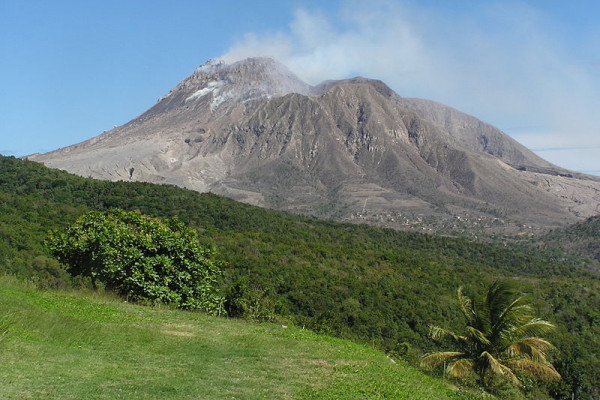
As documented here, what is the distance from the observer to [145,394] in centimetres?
911

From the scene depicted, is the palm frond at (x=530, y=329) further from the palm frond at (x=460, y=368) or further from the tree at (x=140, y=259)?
the tree at (x=140, y=259)

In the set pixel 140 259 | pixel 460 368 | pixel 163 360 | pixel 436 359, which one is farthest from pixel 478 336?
pixel 140 259

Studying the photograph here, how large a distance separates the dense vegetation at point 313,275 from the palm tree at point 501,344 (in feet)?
11.0

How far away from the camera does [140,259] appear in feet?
70.2

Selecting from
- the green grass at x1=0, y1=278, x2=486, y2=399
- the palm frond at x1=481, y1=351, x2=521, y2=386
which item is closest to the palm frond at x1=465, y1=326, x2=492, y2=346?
the palm frond at x1=481, y1=351, x2=521, y2=386

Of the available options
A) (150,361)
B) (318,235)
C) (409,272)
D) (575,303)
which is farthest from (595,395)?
(318,235)

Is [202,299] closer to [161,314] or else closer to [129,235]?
[129,235]

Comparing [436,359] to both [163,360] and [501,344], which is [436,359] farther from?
[163,360]

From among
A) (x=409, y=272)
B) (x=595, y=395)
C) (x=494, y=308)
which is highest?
(x=494, y=308)

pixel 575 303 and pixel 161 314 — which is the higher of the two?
pixel 161 314

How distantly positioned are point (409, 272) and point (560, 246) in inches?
3914

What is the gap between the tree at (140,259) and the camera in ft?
69.2

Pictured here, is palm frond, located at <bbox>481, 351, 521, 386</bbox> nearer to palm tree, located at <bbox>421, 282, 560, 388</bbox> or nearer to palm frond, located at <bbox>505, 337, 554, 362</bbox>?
palm tree, located at <bbox>421, 282, 560, 388</bbox>

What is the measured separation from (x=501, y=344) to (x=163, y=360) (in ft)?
38.2
